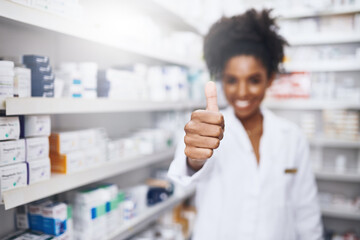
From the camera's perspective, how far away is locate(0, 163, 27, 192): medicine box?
1.02 metres

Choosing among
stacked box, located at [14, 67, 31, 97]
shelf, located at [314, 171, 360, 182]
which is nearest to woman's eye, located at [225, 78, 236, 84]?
stacked box, located at [14, 67, 31, 97]

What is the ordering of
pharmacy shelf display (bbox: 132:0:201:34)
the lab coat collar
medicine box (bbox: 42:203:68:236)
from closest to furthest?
1. medicine box (bbox: 42:203:68:236)
2. the lab coat collar
3. pharmacy shelf display (bbox: 132:0:201:34)

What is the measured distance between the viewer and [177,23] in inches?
100.0

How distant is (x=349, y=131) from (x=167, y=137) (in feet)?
6.91

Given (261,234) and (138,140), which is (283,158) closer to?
(261,234)

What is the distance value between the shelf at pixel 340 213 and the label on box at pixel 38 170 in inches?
126

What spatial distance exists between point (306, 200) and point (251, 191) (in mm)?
393

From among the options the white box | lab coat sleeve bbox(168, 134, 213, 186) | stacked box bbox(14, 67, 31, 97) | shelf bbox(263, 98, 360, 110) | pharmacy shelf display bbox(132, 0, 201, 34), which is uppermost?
pharmacy shelf display bbox(132, 0, 201, 34)

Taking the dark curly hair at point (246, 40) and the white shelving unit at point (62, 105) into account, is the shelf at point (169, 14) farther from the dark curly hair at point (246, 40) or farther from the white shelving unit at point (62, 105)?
the white shelving unit at point (62, 105)

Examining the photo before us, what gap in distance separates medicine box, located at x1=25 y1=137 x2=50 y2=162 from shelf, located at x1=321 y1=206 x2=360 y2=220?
3.21 meters

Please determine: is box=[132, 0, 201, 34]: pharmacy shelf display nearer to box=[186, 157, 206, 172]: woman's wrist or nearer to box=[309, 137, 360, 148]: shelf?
box=[186, 157, 206, 172]: woman's wrist

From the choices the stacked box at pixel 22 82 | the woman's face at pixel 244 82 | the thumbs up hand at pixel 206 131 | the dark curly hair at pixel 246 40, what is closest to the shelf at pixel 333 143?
the dark curly hair at pixel 246 40

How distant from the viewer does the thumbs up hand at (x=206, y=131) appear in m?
0.82

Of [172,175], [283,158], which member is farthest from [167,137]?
[172,175]
